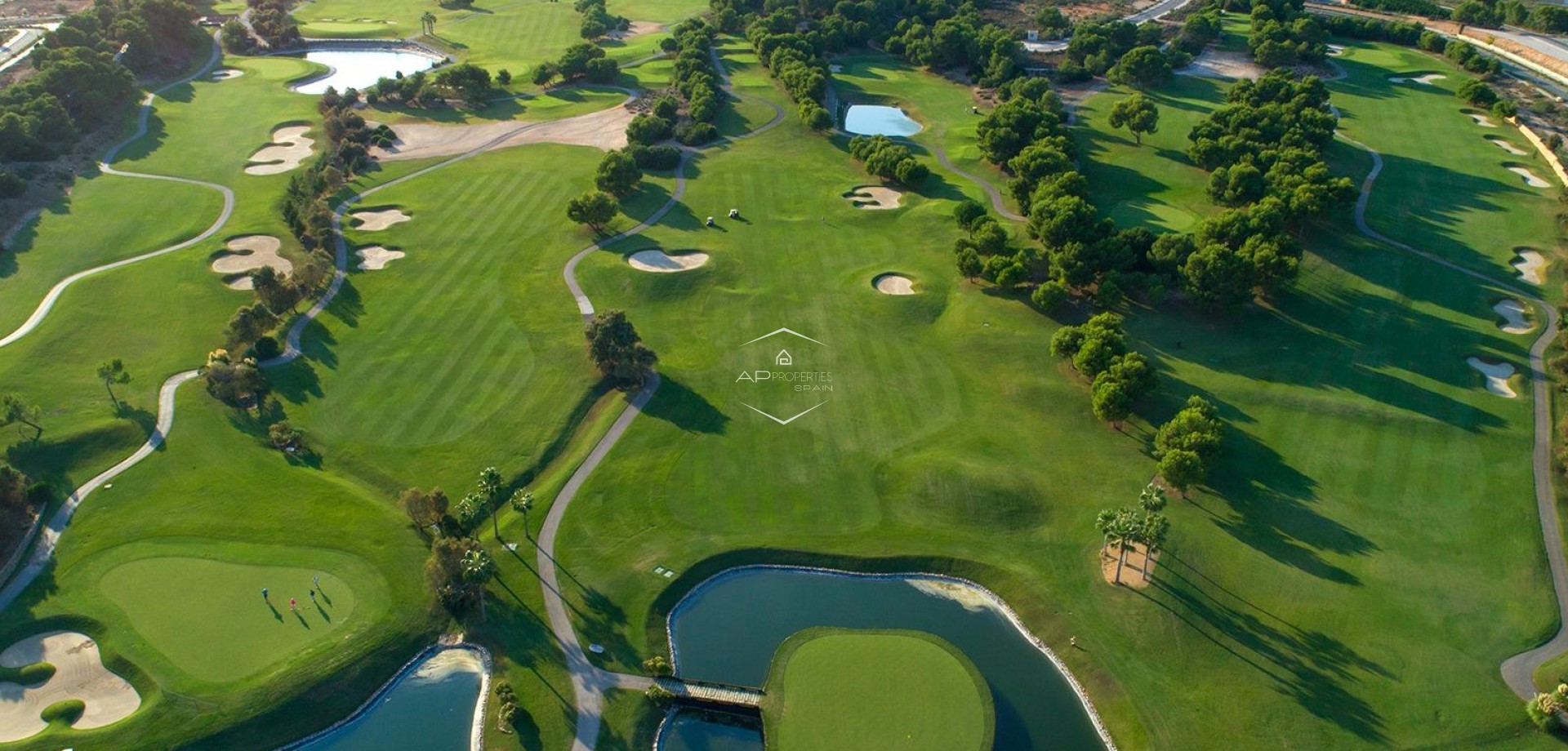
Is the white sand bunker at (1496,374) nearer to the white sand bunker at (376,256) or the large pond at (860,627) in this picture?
the large pond at (860,627)

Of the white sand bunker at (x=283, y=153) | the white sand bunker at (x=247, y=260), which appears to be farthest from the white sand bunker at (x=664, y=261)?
the white sand bunker at (x=283, y=153)

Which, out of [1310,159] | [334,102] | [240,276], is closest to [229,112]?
[334,102]

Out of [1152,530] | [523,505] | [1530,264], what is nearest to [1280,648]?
[1152,530]

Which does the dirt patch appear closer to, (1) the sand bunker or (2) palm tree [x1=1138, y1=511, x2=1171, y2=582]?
(2) palm tree [x1=1138, y1=511, x2=1171, y2=582]

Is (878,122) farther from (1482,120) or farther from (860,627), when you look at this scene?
(860,627)

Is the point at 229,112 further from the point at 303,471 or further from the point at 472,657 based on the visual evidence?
the point at 472,657

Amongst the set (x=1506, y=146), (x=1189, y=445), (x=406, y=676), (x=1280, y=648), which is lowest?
(x=406, y=676)
